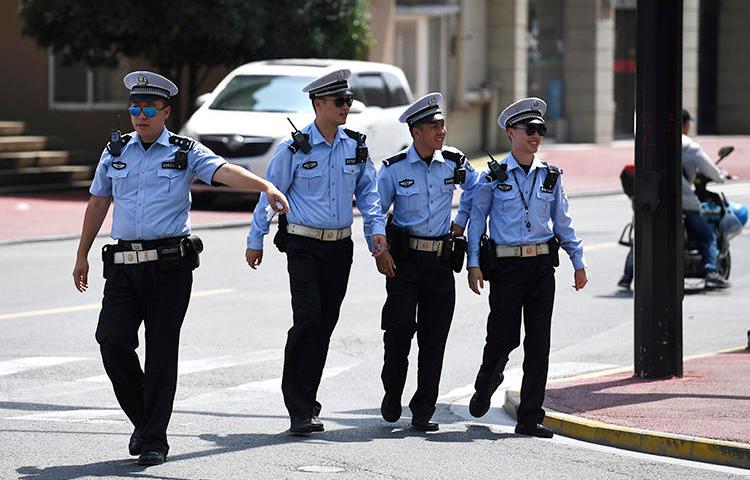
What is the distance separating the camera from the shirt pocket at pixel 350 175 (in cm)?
913

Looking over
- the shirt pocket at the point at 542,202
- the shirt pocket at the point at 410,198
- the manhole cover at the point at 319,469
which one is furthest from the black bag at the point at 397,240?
the manhole cover at the point at 319,469

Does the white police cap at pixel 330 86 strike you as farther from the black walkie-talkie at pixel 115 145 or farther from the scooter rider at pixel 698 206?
the scooter rider at pixel 698 206

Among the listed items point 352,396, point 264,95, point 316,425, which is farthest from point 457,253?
point 264,95

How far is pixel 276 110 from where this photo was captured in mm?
24516

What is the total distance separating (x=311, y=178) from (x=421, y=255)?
763 millimetres

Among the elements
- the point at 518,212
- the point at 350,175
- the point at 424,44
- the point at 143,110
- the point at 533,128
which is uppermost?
the point at 424,44

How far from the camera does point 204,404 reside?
10.1 m

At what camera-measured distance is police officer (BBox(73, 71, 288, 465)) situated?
8.27m

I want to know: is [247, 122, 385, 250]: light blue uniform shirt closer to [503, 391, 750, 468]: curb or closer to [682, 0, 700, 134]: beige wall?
[503, 391, 750, 468]: curb

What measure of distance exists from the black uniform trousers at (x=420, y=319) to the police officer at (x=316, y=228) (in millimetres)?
309

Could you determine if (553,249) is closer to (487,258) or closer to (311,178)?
(487,258)

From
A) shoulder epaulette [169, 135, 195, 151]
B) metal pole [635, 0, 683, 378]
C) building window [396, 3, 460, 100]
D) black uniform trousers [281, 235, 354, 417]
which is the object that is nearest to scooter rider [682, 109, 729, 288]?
metal pole [635, 0, 683, 378]

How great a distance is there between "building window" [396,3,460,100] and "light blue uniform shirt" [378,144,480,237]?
84.2 ft

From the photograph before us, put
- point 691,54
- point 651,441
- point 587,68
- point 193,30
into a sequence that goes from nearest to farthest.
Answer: point 651,441 < point 193,30 < point 587,68 < point 691,54
